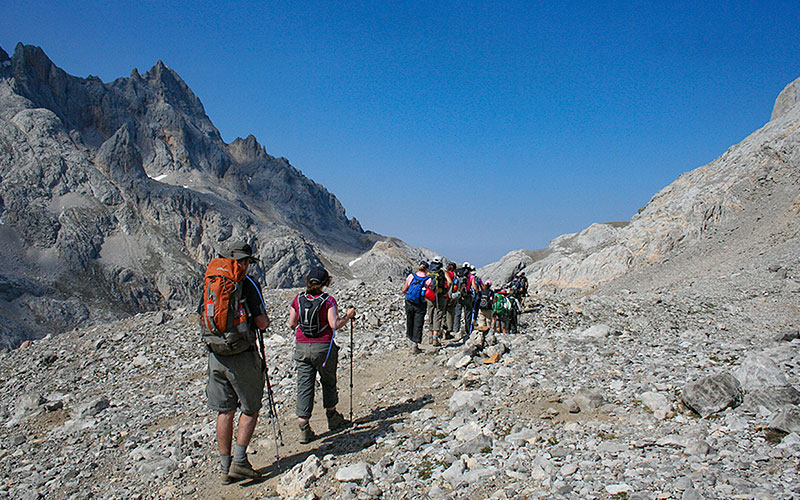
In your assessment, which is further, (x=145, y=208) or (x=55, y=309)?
(x=145, y=208)

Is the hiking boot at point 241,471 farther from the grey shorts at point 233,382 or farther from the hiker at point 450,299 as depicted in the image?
the hiker at point 450,299

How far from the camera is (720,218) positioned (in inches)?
1574

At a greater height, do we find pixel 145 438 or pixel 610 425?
pixel 610 425

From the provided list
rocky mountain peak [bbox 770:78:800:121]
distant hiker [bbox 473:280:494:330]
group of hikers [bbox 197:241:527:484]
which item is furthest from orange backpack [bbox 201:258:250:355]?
rocky mountain peak [bbox 770:78:800:121]

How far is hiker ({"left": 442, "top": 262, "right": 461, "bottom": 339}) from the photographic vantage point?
14516 mm

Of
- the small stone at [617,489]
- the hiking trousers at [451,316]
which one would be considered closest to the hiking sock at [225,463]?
the small stone at [617,489]

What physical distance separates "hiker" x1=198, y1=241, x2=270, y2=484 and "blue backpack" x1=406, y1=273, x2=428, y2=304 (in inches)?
248

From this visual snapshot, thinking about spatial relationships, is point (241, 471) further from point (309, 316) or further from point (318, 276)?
point (318, 276)

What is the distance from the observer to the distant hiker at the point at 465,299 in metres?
16.0

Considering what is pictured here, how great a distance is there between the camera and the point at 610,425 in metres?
6.83

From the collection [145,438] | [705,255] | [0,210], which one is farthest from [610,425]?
[0,210]

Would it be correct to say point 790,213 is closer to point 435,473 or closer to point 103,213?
point 435,473

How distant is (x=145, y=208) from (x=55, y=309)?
5318 cm

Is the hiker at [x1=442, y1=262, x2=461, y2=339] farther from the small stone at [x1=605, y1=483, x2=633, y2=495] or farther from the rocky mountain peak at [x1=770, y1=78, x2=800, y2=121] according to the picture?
the rocky mountain peak at [x1=770, y1=78, x2=800, y2=121]
